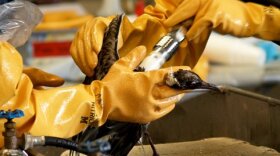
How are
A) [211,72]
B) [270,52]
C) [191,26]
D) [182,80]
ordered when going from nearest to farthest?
[182,80] → [191,26] → [211,72] → [270,52]

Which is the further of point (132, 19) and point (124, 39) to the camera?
point (132, 19)

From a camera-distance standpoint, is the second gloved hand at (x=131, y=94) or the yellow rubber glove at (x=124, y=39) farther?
the yellow rubber glove at (x=124, y=39)

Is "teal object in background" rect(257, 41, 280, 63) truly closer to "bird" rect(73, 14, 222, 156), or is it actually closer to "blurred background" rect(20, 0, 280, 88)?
"blurred background" rect(20, 0, 280, 88)

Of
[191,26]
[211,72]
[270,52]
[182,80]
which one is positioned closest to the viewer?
[182,80]

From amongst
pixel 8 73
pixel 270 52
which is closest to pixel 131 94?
pixel 8 73

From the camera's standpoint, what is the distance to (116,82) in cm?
64

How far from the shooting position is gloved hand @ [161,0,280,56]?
74 centimetres

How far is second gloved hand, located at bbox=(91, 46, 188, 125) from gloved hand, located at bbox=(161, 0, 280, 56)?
120 millimetres

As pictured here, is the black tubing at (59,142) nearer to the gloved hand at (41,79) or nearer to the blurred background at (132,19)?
the gloved hand at (41,79)

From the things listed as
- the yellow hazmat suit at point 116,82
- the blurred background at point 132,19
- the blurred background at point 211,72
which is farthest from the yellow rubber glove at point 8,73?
the blurred background at point 132,19

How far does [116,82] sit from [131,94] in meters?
0.02

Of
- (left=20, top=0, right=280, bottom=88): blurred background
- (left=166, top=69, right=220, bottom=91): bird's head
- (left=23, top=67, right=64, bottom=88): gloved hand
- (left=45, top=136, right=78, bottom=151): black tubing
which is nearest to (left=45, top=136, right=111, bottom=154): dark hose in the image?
(left=45, top=136, right=78, bottom=151): black tubing

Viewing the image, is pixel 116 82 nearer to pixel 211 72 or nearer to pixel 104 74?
pixel 104 74

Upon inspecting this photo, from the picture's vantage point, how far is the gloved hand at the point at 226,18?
74cm
